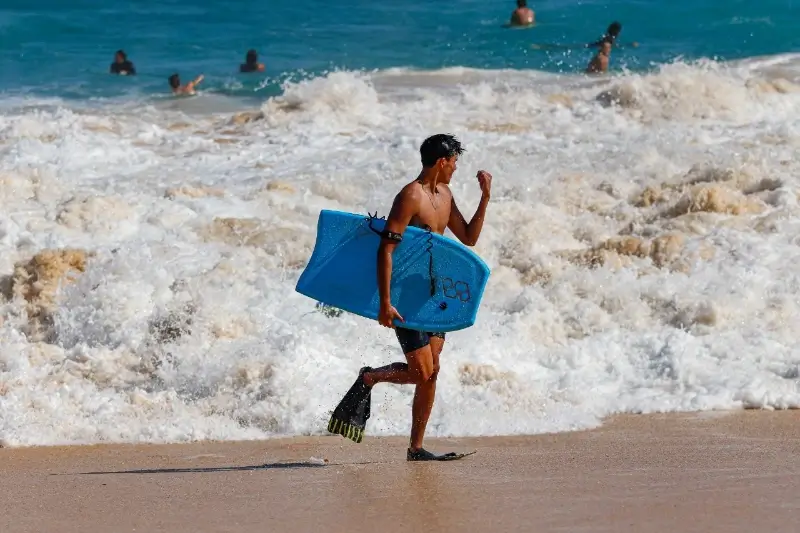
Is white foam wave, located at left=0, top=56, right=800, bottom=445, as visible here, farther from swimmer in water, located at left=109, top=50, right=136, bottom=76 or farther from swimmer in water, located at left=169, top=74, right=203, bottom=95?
swimmer in water, located at left=109, top=50, right=136, bottom=76

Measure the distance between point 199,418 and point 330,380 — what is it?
0.78 metres

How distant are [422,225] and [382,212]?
15.2 ft

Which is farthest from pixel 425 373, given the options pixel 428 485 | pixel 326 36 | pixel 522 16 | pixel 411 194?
pixel 326 36

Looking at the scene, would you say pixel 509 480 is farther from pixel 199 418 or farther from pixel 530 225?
pixel 530 225

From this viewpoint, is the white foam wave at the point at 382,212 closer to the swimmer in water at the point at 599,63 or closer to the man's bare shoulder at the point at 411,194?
the man's bare shoulder at the point at 411,194

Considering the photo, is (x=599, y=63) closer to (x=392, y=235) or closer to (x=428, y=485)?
(x=392, y=235)

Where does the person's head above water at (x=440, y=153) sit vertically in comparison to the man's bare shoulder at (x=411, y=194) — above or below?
above

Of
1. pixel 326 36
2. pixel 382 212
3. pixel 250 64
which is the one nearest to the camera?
pixel 382 212

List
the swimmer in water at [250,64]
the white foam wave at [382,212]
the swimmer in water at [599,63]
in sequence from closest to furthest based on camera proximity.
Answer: the white foam wave at [382,212]
the swimmer in water at [599,63]
the swimmer in water at [250,64]

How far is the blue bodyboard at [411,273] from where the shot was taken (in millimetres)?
4695

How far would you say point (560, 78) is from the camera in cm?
1509

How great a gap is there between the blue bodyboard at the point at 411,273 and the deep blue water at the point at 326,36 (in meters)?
10.8

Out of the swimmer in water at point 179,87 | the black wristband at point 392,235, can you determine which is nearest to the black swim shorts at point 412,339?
the black wristband at point 392,235

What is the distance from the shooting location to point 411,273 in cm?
472
